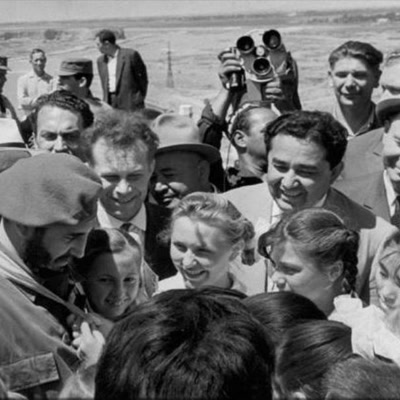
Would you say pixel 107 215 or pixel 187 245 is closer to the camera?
pixel 187 245

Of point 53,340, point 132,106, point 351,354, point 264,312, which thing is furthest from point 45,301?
point 132,106

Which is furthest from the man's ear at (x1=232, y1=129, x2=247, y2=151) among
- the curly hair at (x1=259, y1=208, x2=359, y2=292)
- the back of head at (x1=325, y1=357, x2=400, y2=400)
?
the back of head at (x1=325, y1=357, x2=400, y2=400)

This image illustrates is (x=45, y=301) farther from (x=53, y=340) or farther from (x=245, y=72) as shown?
(x=245, y=72)

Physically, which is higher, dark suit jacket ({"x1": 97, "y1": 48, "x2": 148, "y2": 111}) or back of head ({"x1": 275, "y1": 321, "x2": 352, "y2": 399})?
back of head ({"x1": 275, "y1": 321, "x2": 352, "y2": 399})

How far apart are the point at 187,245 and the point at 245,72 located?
5.83 feet

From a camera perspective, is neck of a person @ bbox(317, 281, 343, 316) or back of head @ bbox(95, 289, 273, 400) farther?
neck of a person @ bbox(317, 281, 343, 316)

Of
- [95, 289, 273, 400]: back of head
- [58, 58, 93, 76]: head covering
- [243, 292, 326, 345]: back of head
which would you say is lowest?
[58, 58, 93, 76]: head covering

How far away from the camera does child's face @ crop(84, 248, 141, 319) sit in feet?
9.65

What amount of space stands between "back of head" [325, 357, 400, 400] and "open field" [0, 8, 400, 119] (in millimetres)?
8862

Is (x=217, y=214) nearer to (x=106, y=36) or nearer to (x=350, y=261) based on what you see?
(x=350, y=261)

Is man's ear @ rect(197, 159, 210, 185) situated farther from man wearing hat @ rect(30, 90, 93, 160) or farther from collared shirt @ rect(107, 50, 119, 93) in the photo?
collared shirt @ rect(107, 50, 119, 93)

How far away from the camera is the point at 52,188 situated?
2.48 metres

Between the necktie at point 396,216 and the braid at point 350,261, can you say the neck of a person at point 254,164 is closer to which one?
the necktie at point 396,216

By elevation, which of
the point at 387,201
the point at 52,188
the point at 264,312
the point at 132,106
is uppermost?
the point at 52,188
